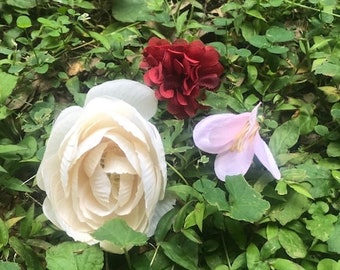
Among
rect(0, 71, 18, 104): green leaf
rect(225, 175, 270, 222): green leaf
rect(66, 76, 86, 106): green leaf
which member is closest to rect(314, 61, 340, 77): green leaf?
rect(225, 175, 270, 222): green leaf

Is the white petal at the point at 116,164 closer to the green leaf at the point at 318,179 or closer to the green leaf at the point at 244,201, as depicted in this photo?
the green leaf at the point at 244,201

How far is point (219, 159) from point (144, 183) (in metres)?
0.13

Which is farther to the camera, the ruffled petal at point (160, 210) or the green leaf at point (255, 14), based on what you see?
the green leaf at point (255, 14)

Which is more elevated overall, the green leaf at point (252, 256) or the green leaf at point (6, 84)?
the green leaf at point (6, 84)

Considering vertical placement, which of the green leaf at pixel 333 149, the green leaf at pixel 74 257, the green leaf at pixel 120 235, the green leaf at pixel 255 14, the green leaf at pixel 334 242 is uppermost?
the green leaf at pixel 255 14

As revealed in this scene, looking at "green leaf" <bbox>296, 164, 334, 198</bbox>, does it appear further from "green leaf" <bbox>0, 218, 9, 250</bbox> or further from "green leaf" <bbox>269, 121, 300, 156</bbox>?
"green leaf" <bbox>0, 218, 9, 250</bbox>

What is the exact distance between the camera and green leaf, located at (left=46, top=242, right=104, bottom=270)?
0.88 metres

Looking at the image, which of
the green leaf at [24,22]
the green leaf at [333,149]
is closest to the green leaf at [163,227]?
the green leaf at [333,149]

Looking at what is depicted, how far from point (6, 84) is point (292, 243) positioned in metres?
0.47

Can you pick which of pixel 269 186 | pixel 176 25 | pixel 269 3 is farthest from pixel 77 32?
pixel 269 186

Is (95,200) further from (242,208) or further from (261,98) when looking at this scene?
(261,98)

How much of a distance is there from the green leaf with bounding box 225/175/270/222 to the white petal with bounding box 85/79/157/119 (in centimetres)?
15

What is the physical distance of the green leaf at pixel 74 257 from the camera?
2.89ft

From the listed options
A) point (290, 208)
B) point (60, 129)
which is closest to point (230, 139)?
point (290, 208)
